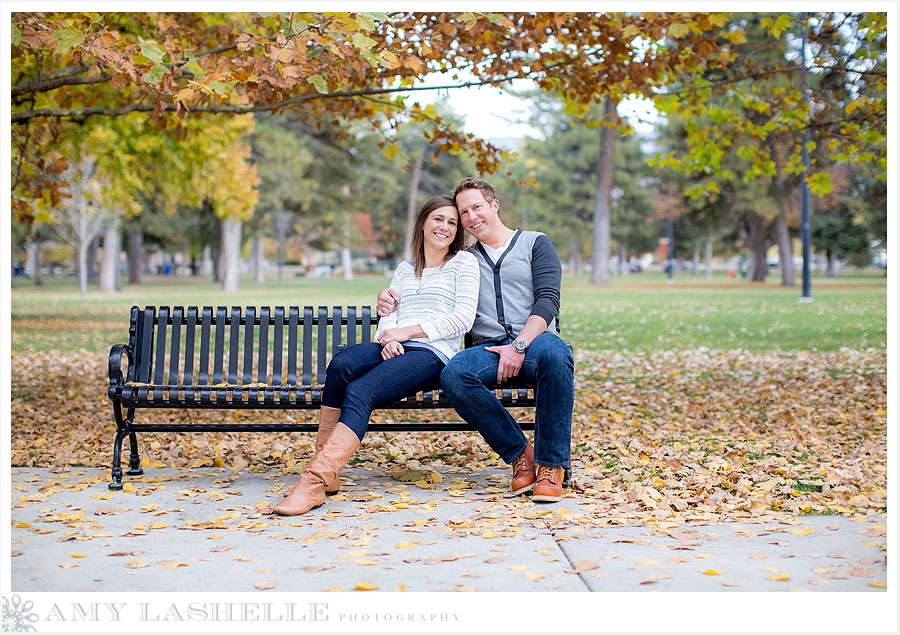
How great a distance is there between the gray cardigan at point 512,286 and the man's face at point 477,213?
0.49 feet

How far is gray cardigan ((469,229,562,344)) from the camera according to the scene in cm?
512

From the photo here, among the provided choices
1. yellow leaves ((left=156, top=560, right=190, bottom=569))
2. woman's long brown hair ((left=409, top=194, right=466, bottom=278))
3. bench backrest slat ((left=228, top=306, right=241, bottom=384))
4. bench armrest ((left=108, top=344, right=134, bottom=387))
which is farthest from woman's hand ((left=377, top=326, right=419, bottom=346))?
yellow leaves ((left=156, top=560, right=190, bottom=569))

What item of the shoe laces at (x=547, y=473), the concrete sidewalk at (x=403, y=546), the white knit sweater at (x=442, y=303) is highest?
the white knit sweater at (x=442, y=303)

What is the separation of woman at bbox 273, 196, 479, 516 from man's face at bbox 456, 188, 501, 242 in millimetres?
50

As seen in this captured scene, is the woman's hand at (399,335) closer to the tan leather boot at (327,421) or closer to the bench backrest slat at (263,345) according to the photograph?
the tan leather boot at (327,421)

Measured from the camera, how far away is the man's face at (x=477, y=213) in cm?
511

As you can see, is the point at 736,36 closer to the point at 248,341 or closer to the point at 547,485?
the point at 547,485

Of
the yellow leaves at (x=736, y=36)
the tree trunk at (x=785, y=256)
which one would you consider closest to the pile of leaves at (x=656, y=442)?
the yellow leaves at (x=736, y=36)

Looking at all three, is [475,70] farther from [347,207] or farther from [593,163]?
[593,163]

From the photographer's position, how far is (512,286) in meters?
5.16

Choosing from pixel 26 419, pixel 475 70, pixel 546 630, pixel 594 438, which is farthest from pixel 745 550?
pixel 26 419

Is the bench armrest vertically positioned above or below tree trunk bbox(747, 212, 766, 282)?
below

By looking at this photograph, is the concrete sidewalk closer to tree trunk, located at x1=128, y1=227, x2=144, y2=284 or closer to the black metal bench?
the black metal bench

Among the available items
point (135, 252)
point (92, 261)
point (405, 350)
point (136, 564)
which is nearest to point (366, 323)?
point (405, 350)
